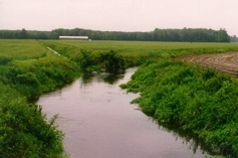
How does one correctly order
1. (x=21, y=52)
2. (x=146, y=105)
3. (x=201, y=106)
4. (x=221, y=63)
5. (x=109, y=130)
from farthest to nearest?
(x=21, y=52)
(x=221, y=63)
(x=146, y=105)
(x=201, y=106)
(x=109, y=130)

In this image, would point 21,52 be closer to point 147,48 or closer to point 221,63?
point 221,63

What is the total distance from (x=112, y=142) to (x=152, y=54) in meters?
38.6

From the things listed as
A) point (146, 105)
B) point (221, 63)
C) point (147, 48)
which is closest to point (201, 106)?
point (146, 105)

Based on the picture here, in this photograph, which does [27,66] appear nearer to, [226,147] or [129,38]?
[226,147]

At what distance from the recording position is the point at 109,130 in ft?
47.8

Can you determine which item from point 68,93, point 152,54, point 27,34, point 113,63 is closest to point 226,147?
point 68,93

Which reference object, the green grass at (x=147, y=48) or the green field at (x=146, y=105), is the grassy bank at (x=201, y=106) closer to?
the green field at (x=146, y=105)

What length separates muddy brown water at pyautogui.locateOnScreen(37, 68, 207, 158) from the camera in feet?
39.5

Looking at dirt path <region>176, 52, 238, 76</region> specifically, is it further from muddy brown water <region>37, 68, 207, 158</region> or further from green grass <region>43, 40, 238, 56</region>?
green grass <region>43, 40, 238, 56</region>

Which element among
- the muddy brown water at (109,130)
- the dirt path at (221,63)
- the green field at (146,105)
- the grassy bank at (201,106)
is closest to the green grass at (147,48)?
the dirt path at (221,63)

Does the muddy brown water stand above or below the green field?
below

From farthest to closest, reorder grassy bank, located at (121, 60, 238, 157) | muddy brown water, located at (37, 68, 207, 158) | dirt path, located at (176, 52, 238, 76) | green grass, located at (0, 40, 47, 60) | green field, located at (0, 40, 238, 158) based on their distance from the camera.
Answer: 1. green grass, located at (0, 40, 47, 60)
2. dirt path, located at (176, 52, 238, 76)
3. grassy bank, located at (121, 60, 238, 157)
4. muddy brown water, located at (37, 68, 207, 158)
5. green field, located at (0, 40, 238, 158)

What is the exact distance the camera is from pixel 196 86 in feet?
57.1

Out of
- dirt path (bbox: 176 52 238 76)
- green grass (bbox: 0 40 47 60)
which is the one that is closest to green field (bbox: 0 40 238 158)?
green grass (bbox: 0 40 47 60)
